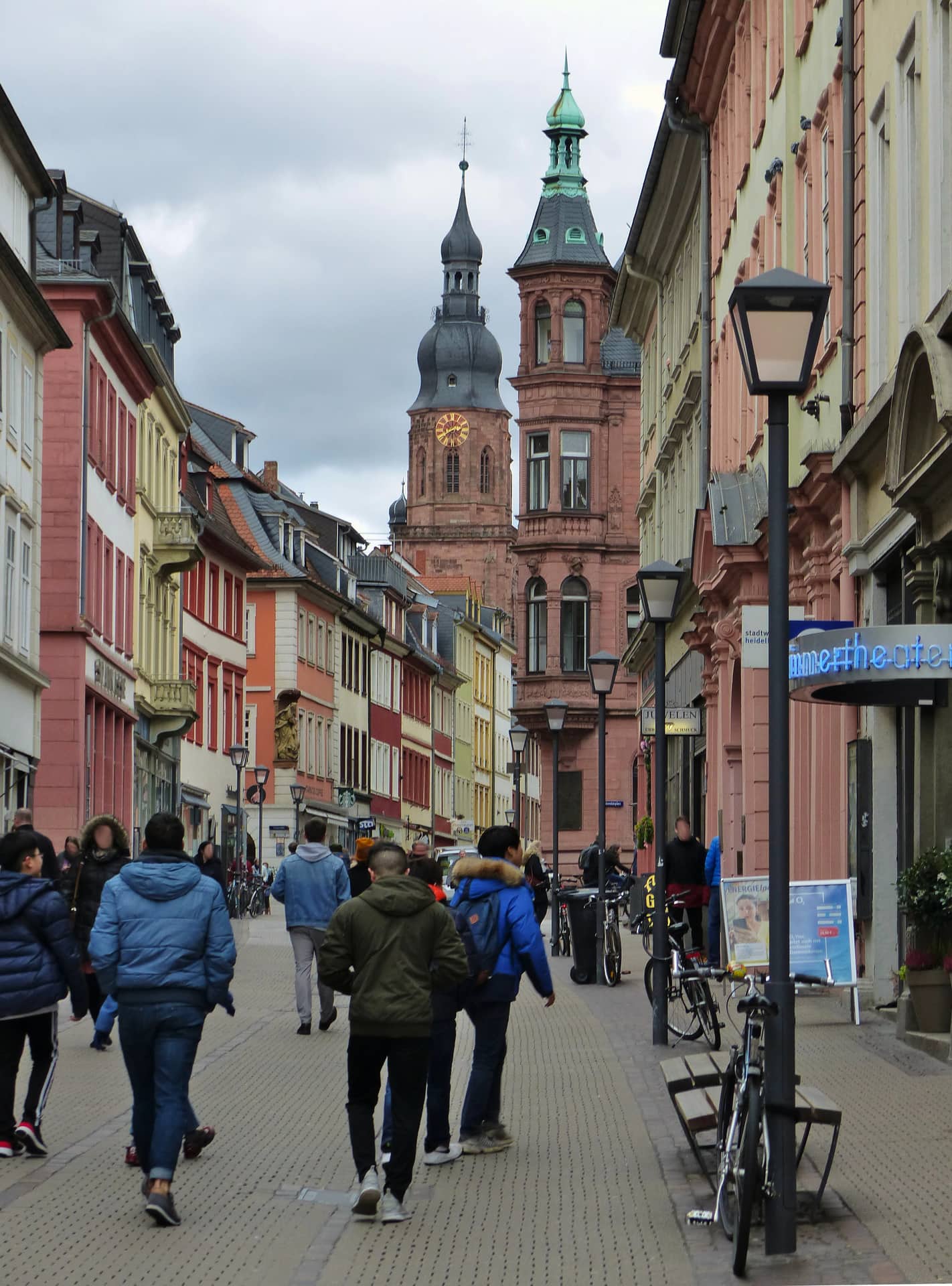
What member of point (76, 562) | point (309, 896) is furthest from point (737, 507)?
point (76, 562)

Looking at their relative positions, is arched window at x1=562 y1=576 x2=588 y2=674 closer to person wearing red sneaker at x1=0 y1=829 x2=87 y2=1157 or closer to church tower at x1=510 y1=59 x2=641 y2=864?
church tower at x1=510 y1=59 x2=641 y2=864

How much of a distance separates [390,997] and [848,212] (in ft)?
41.1

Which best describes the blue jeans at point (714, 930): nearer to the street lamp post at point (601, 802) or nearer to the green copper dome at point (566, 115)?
the street lamp post at point (601, 802)

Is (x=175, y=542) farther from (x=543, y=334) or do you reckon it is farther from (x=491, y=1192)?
(x=491, y=1192)

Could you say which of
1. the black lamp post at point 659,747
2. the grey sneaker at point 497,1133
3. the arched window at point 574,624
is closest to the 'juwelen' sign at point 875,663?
the black lamp post at point 659,747

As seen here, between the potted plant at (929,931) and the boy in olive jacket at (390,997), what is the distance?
5.91 meters

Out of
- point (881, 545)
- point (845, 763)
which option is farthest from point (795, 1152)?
point (845, 763)

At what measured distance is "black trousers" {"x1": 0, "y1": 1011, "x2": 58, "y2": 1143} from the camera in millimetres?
11930

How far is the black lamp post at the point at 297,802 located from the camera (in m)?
66.9

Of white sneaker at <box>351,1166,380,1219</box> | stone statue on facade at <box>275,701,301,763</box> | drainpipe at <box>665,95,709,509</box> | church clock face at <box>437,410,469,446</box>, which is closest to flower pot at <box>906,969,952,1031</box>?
white sneaker at <box>351,1166,380,1219</box>

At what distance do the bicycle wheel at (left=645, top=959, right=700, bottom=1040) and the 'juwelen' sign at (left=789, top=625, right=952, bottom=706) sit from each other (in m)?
2.46

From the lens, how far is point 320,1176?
11547 mm

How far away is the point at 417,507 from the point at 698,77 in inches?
6153

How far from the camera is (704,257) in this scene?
34188 mm
